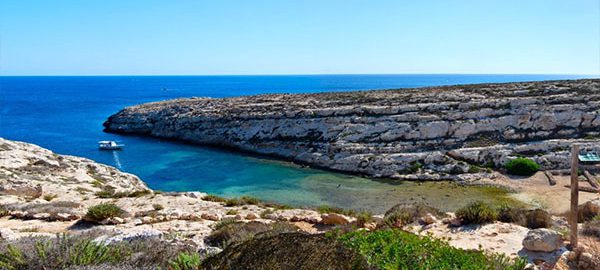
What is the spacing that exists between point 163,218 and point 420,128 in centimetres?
2699

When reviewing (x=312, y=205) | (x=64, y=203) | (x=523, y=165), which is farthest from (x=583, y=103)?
(x=64, y=203)

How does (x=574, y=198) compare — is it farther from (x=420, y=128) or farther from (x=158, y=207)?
(x=420, y=128)

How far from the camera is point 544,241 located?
32.3 ft

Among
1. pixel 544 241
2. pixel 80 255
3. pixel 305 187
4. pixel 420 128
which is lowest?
pixel 305 187

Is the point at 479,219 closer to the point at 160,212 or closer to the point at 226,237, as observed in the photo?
the point at 226,237

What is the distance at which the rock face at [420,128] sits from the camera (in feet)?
105

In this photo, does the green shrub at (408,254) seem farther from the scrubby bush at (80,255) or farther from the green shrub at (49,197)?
the green shrub at (49,197)

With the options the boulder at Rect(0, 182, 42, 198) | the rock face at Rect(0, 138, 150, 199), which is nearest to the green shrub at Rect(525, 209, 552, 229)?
the rock face at Rect(0, 138, 150, 199)

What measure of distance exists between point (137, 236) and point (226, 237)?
221 cm

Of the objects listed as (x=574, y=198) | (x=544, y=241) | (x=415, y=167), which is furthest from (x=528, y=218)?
(x=415, y=167)

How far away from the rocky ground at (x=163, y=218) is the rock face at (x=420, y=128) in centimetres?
1627

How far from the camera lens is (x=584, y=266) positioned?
8805 millimetres

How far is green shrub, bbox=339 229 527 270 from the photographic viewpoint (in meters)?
7.00

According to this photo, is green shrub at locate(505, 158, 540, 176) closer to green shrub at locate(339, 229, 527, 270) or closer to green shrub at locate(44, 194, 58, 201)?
green shrub at locate(339, 229, 527, 270)
